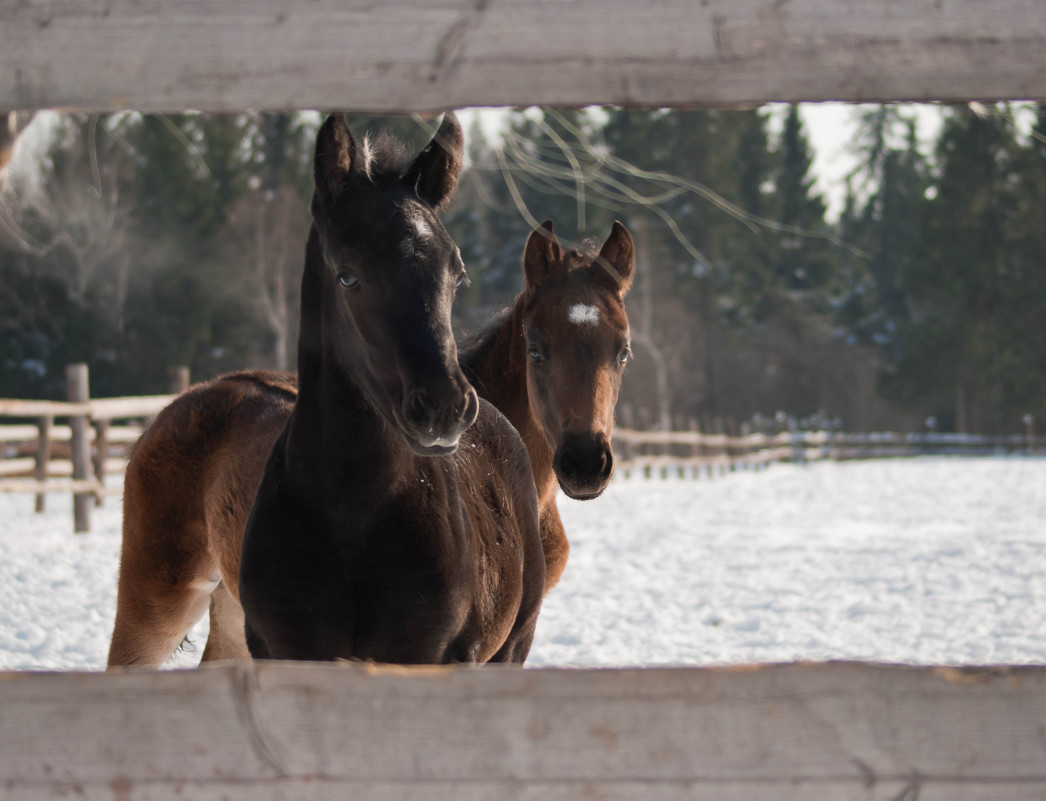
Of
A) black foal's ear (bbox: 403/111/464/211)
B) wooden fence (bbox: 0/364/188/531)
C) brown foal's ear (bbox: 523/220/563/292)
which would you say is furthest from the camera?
wooden fence (bbox: 0/364/188/531)

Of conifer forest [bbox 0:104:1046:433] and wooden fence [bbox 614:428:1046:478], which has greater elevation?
conifer forest [bbox 0:104:1046:433]

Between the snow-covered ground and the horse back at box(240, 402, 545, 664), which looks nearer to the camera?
the horse back at box(240, 402, 545, 664)

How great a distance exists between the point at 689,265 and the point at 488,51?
38.2m

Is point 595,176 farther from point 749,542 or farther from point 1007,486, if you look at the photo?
point 1007,486

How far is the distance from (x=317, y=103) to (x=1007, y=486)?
1737cm

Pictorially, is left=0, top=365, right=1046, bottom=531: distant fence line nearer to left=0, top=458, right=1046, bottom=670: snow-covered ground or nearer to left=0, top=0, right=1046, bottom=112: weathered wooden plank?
left=0, top=458, right=1046, bottom=670: snow-covered ground

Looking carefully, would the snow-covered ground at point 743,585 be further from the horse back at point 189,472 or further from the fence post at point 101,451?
the horse back at point 189,472

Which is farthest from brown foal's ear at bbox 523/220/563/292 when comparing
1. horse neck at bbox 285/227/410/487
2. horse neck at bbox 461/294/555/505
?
horse neck at bbox 285/227/410/487

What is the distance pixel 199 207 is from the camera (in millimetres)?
27156

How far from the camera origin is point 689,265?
3850 cm

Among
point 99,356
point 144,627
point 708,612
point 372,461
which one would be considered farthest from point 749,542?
point 99,356

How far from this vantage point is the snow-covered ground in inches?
213

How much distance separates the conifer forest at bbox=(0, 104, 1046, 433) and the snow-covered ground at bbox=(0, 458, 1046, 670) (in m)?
11.0

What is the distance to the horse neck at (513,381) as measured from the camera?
399cm
